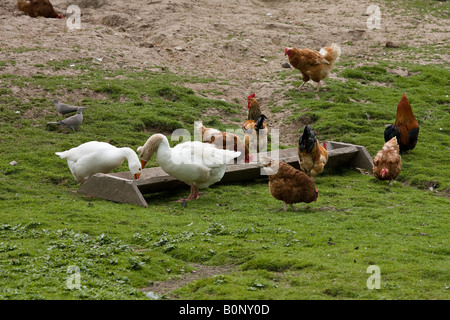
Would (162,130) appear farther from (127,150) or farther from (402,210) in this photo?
(402,210)

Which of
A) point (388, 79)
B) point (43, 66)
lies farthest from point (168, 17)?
point (388, 79)

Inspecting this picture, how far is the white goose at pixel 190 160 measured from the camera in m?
9.42

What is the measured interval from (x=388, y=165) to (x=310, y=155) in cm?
176

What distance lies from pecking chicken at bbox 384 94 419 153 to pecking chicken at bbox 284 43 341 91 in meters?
3.73

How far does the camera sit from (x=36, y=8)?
773 inches

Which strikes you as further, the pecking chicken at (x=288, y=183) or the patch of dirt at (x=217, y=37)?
the patch of dirt at (x=217, y=37)

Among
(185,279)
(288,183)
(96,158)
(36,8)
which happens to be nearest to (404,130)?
(288,183)

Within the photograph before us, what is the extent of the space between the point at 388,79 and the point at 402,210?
9.49 meters

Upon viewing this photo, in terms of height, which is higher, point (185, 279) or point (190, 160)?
point (190, 160)

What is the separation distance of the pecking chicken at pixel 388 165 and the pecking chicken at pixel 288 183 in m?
2.68

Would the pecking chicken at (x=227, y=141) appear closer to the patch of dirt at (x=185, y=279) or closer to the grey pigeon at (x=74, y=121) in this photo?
the grey pigeon at (x=74, y=121)

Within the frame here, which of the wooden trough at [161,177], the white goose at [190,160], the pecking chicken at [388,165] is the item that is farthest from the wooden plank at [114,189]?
the pecking chicken at [388,165]

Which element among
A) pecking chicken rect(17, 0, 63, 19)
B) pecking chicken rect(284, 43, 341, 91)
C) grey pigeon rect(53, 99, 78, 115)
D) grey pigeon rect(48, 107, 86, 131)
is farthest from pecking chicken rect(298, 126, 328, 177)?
pecking chicken rect(17, 0, 63, 19)

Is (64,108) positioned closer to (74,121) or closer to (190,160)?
(74,121)
